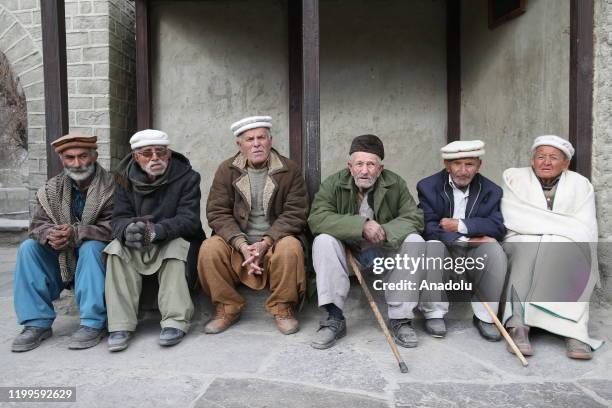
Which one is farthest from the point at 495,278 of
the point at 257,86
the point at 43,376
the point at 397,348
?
the point at 257,86

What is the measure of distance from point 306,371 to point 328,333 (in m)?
0.42

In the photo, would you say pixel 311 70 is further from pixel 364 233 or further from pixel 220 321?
pixel 220 321

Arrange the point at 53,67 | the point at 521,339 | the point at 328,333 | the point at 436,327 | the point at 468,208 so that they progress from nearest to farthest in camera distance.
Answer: the point at 521,339, the point at 328,333, the point at 436,327, the point at 468,208, the point at 53,67

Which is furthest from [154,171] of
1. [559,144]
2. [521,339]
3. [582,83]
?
[582,83]

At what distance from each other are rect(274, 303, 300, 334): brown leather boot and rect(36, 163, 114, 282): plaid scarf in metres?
1.33

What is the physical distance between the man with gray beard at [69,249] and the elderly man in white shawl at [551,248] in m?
2.56

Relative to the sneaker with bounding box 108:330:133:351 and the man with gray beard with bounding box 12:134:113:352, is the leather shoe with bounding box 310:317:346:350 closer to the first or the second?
the sneaker with bounding box 108:330:133:351

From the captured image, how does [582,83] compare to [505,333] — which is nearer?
[505,333]

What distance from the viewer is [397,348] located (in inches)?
116

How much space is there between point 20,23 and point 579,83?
5.79 meters

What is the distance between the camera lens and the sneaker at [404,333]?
9.67 ft

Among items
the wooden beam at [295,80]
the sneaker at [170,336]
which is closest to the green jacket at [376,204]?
the sneaker at [170,336]

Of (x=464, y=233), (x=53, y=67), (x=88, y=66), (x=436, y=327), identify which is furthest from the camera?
(x=88, y=66)

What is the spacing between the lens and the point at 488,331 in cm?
306
